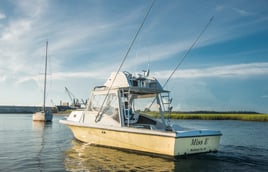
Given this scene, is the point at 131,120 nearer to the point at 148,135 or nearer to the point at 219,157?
the point at 148,135

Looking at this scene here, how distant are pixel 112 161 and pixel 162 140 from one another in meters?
2.35

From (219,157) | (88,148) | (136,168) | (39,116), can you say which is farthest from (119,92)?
(39,116)

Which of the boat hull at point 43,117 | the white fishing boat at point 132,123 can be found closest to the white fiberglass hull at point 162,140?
the white fishing boat at point 132,123

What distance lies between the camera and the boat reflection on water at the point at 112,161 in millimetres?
11375

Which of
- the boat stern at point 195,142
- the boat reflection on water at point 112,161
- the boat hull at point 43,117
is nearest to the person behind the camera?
the boat reflection on water at point 112,161

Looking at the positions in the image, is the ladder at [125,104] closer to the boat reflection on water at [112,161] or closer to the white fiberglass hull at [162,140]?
the white fiberglass hull at [162,140]

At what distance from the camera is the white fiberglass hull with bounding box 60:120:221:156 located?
1217 cm

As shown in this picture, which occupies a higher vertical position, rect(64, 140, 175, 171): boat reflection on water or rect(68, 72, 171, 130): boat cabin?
rect(68, 72, 171, 130): boat cabin

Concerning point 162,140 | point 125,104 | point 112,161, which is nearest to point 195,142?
point 162,140

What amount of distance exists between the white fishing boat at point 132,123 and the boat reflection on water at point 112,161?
43 centimetres

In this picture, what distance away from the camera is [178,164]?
11898 millimetres

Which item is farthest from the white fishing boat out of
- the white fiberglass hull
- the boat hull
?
the boat hull

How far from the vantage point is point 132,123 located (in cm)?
1641

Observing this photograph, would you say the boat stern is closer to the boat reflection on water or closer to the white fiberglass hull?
the white fiberglass hull
